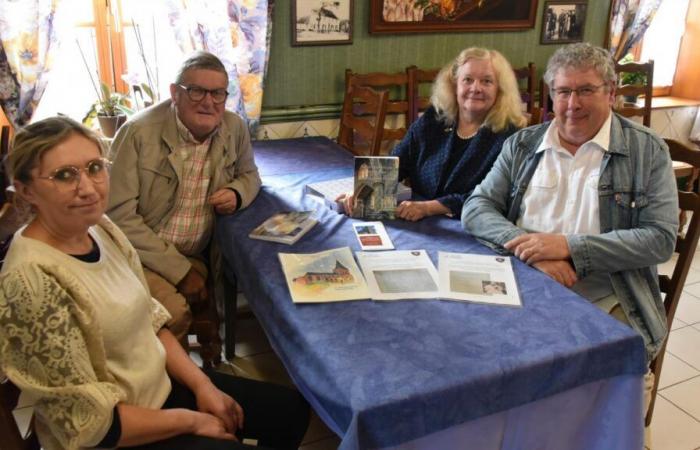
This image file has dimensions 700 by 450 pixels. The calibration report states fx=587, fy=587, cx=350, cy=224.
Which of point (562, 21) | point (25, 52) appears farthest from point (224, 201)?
point (562, 21)

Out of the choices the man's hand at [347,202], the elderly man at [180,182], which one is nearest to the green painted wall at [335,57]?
the elderly man at [180,182]

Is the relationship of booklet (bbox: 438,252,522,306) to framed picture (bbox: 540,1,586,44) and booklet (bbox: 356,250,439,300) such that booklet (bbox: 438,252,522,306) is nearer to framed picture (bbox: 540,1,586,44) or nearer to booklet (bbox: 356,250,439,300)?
booklet (bbox: 356,250,439,300)

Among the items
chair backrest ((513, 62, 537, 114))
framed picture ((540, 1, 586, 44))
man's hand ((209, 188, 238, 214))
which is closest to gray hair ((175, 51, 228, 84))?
man's hand ((209, 188, 238, 214))

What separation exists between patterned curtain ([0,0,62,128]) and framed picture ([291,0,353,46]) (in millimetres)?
1082

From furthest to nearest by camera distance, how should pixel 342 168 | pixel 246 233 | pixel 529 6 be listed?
pixel 529 6 → pixel 342 168 → pixel 246 233

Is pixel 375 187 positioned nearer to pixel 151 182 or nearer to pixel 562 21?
pixel 151 182

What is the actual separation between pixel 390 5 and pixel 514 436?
2528mm

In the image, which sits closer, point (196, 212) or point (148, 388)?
point (148, 388)

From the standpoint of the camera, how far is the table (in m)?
1.03

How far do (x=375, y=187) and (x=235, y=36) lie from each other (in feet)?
4.43

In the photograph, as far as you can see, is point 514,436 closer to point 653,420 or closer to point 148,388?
point 148,388

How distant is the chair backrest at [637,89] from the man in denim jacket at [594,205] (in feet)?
6.86

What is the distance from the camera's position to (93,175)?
114 centimetres

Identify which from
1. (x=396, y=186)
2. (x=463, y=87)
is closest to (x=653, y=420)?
(x=396, y=186)
